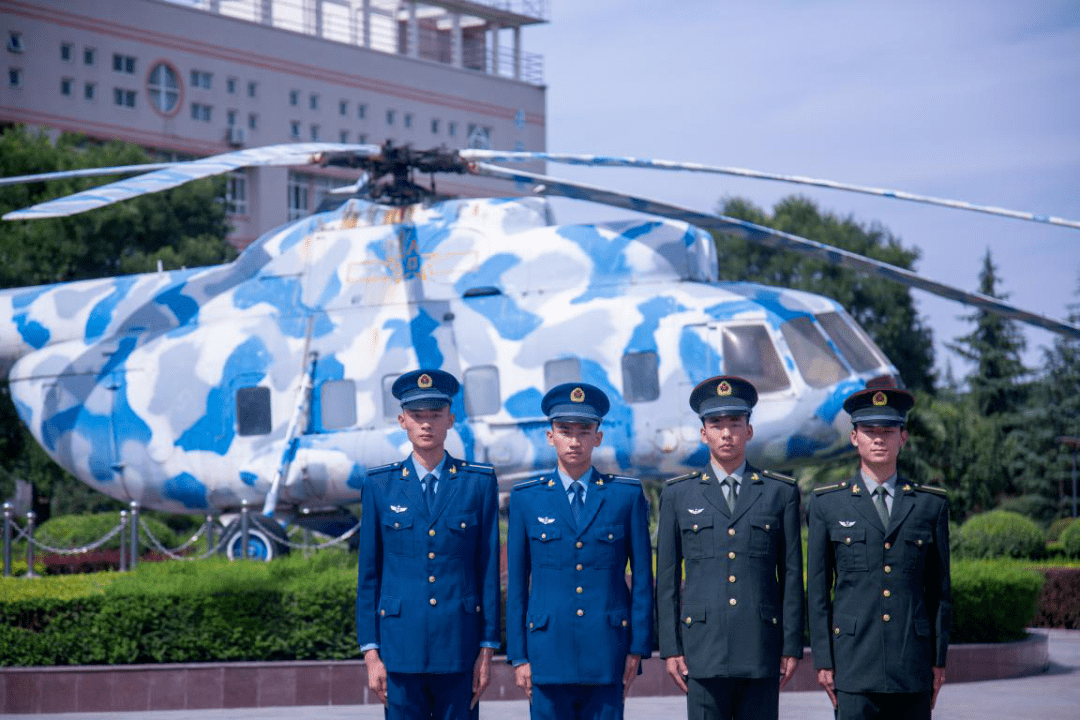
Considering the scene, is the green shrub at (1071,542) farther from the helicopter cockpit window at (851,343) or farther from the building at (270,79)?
the building at (270,79)

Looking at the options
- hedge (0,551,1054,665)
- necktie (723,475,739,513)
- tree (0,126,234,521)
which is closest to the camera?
necktie (723,475,739,513)

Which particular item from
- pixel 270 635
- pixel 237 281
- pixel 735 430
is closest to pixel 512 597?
pixel 735 430

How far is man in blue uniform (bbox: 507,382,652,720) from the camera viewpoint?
250 inches

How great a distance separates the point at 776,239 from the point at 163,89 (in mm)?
49761

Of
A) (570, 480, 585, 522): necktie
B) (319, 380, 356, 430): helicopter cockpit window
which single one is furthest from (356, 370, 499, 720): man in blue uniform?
(319, 380, 356, 430): helicopter cockpit window

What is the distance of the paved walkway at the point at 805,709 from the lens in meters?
10.2

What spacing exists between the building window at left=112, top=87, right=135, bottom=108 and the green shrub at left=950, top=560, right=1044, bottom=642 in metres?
51.6

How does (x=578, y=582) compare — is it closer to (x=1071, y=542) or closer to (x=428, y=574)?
(x=428, y=574)

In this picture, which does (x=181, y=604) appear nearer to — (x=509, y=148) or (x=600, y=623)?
(x=600, y=623)

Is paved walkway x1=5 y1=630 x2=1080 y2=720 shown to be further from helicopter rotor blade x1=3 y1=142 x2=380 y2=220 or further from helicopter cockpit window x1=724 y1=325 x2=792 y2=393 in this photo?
helicopter rotor blade x1=3 y1=142 x2=380 y2=220

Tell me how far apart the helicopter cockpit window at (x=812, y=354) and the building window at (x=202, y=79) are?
50590mm

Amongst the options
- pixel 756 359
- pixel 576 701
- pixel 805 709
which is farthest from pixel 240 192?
pixel 576 701

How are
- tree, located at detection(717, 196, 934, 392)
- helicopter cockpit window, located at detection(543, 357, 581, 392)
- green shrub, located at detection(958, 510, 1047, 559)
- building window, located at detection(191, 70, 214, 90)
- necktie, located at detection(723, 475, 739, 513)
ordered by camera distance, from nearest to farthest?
1. necktie, located at detection(723, 475, 739, 513)
2. helicopter cockpit window, located at detection(543, 357, 581, 392)
3. green shrub, located at detection(958, 510, 1047, 559)
4. tree, located at detection(717, 196, 934, 392)
5. building window, located at detection(191, 70, 214, 90)

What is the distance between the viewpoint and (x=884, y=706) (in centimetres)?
634
